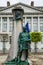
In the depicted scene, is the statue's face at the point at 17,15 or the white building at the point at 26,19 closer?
the statue's face at the point at 17,15

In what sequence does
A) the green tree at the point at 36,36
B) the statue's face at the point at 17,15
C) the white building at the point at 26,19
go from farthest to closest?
the white building at the point at 26,19 < the green tree at the point at 36,36 < the statue's face at the point at 17,15

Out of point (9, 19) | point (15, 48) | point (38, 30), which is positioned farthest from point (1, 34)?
point (15, 48)

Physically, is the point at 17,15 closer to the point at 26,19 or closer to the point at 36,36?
the point at 36,36

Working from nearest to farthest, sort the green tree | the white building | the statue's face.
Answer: the statue's face → the green tree → the white building

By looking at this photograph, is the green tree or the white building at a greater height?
the white building

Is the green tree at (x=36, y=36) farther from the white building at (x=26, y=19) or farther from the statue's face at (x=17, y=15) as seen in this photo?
the statue's face at (x=17, y=15)

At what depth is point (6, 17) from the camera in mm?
30984

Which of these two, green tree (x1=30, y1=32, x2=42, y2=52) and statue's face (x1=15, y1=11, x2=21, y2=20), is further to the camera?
green tree (x1=30, y1=32, x2=42, y2=52)

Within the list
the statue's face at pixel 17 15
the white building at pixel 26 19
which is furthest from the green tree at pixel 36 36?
the statue's face at pixel 17 15

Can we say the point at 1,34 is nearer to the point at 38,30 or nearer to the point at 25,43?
the point at 38,30

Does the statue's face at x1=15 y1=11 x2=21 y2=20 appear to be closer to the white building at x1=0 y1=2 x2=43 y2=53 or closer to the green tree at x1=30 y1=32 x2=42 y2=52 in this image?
the green tree at x1=30 y1=32 x2=42 y2=52

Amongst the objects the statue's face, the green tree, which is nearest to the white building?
the green tree

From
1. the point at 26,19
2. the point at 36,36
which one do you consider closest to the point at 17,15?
the point at 36,36

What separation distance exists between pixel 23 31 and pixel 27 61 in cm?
124
